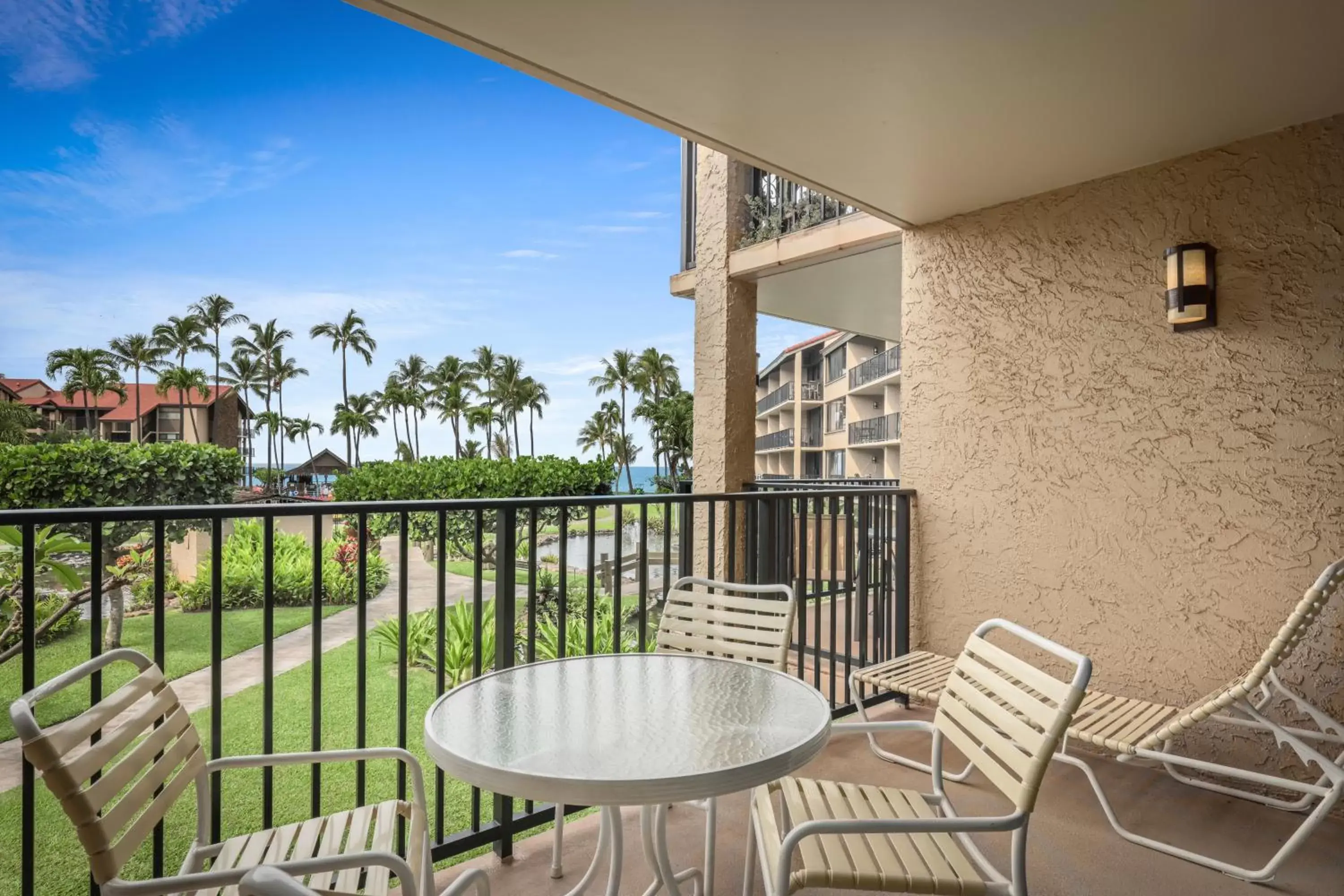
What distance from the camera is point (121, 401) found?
46.1 metres

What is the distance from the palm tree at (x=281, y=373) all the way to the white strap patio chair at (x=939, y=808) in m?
57.4

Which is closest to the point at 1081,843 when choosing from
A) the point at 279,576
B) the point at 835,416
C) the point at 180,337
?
the point at 279,576

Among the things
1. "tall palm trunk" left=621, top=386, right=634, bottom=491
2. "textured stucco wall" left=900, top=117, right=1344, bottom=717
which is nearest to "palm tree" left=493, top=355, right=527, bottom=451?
"tall palm trunk" left=621, top=386, right=634, bottom=491

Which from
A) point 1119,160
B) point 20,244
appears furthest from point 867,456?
point 20,244

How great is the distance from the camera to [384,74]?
175 feet

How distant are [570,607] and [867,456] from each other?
23631 millimetres

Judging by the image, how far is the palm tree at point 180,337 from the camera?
4653 centimetres

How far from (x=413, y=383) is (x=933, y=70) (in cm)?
→ 5430

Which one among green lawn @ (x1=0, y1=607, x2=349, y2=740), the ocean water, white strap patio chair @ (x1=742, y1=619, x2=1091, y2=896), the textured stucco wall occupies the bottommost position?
green lawn @ (x1=0, y1=607, x2=349, y2=740)

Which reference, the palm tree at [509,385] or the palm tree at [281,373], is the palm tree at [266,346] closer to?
the palm tree at [281,373]

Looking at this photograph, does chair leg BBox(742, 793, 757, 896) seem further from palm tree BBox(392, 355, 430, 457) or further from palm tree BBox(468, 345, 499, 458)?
palm tree BBox(392, 355, 430, 457)

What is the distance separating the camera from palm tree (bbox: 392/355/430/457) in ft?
171

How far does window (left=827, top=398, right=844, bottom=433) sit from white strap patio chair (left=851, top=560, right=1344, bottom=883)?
30946 mm

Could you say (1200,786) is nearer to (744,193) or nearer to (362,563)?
(362,563)
